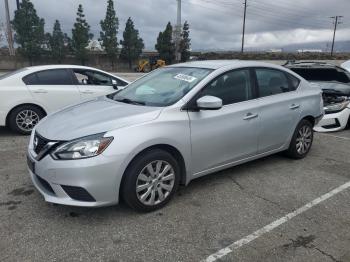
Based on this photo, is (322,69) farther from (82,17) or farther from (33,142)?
(82,17)

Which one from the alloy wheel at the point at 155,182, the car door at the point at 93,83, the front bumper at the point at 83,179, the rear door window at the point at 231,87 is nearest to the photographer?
the front bumper at the point at 83,179

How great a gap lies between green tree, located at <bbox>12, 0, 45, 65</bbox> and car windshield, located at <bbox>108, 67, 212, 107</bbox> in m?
43.3

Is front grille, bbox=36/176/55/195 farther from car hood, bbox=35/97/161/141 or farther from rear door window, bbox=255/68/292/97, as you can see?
rear door window, bbox=255/68/292/97

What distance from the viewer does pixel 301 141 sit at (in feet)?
18.0

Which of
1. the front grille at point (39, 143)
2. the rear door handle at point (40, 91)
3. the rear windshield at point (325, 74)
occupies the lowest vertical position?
the front grille at point (39, 143)

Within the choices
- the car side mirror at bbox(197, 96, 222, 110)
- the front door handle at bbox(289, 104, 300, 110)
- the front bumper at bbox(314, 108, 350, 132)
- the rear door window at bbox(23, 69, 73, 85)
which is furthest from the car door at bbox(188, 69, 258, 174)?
the rear door window at bbox(23, 69, 73, 85)

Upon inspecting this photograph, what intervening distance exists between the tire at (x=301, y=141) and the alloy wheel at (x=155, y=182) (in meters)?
2.37

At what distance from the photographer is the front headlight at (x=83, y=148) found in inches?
129

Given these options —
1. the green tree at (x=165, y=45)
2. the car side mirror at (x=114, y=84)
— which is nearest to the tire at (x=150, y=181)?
the car side mirror at (x=114, y=84)

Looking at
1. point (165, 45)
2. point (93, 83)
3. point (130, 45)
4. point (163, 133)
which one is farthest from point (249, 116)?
point (130, 45)

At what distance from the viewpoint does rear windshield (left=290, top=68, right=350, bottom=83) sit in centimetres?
855

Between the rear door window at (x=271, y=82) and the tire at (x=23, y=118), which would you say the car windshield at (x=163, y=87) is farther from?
the tire at (x=23, y=118)

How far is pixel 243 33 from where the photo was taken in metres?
60.3

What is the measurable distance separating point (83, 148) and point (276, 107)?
108 inches
